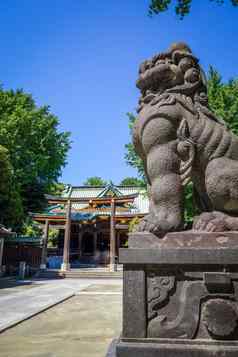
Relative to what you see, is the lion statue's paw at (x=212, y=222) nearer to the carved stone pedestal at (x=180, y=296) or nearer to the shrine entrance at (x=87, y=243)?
the carved stone pedestal at (x=180, y=296)

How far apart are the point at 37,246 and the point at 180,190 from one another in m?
22.8

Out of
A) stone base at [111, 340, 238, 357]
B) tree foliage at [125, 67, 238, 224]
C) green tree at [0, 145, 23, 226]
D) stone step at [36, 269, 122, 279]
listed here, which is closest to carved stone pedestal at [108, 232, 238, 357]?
stone base at [111, 340, 238, 357]

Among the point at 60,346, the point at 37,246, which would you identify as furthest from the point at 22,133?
the point at 60,346

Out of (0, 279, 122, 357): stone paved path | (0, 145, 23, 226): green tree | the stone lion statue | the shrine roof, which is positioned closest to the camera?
the stone lion statue

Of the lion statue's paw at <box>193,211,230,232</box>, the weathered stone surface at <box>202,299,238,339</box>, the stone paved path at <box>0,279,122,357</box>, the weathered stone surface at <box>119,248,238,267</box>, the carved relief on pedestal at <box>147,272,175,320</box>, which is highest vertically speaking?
the lion statue's paw at <box>193,211,230,232</box>

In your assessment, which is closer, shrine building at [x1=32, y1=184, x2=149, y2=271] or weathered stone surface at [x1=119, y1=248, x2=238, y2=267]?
weathered stone surface at [x1=119, y1=248, x2=238, y2=267]

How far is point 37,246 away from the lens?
23891 mm

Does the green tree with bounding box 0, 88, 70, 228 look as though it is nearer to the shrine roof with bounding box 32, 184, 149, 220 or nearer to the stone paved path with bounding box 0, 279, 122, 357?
the shrine roof with bounding box 32, 184, 149, 220

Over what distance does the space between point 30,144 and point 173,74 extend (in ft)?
67.2

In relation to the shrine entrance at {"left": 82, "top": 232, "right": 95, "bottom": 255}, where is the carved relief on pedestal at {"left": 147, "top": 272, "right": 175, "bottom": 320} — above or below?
below

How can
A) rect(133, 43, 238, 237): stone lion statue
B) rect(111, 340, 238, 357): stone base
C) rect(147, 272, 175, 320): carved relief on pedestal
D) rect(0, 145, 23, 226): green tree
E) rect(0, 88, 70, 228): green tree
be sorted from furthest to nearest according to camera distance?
rect(0, 88, 70, 228): green tree → rect(0, 145, 23, 226): green tree → rect(133, 43, 238, 237): stone lion statue → rect(147, 272, 175, 320): carved relief on pedestal → rect(111, 340, 238, 357): stone base

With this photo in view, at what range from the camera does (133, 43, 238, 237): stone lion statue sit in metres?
2.86

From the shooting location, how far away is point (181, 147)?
118 inches

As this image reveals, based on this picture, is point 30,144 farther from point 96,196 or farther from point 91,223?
point 96,196
